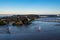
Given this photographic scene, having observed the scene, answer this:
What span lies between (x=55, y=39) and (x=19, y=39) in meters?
0.99

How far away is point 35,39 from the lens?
13.3 feet

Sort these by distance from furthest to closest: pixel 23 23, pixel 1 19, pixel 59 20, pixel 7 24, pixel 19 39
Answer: pixel 59 20 < pixel 23 23 < pixel 7 24 < pixel 1 19 < pixel 19 39

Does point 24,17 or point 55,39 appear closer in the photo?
point 55,39

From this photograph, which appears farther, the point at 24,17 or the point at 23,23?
the point at 23,23

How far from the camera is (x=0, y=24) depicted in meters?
6.70

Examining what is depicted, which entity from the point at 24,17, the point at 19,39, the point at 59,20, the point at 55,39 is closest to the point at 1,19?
the point at 24,17

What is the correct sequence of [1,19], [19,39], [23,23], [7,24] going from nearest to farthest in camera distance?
1. [19,39]
2. [1,19]
3. [7,24]
4. [23,23]

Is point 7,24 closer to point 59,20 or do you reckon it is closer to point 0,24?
point 0,24

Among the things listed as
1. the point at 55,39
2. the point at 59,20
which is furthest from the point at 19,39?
the point at 59,20

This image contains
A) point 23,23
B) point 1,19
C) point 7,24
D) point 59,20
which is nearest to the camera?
point 1,19

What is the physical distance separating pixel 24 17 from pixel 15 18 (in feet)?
1.38

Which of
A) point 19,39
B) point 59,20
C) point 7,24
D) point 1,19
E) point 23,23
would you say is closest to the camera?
point 19,39

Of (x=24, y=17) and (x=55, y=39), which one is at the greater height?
(x=24, y=17)

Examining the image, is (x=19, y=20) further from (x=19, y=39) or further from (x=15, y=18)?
(x=19, y=39)
